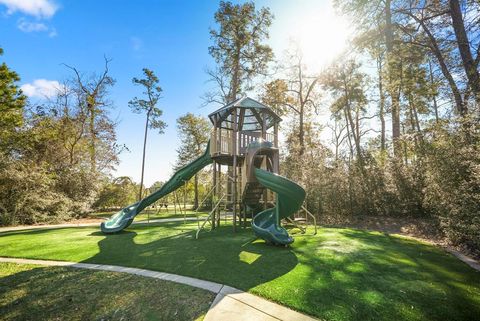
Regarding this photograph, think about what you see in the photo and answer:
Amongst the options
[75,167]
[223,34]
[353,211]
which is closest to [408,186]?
[353,211]

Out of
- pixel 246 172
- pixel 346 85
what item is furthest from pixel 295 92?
pixel 246 172

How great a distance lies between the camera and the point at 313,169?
13.6 meters

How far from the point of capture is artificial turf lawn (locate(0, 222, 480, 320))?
139 inches

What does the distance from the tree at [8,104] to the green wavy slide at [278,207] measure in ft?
52.2

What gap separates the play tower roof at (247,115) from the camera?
34.0 ft

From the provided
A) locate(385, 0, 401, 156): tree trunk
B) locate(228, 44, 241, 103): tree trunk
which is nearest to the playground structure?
locate(385, 0, 401, 156): tree trunk

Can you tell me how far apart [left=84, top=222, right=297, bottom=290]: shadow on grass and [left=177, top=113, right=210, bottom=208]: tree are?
65.4ft

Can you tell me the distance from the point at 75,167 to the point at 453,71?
75.5 ft

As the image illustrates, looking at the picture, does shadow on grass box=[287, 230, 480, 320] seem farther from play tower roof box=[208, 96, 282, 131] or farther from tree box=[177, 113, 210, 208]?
tree box=[177, 113, 210, 208]

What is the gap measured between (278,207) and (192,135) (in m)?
22.5

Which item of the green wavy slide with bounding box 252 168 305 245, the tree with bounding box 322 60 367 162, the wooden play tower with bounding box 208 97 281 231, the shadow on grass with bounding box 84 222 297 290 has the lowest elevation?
the shadow on grass with bounding box 84 222 297 290

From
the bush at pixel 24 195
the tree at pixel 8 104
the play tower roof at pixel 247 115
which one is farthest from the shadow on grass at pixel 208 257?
the tree at pixel 8 104

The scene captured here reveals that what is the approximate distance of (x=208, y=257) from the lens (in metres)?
6.14

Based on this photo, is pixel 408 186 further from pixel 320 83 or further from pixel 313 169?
pixel 320 83
